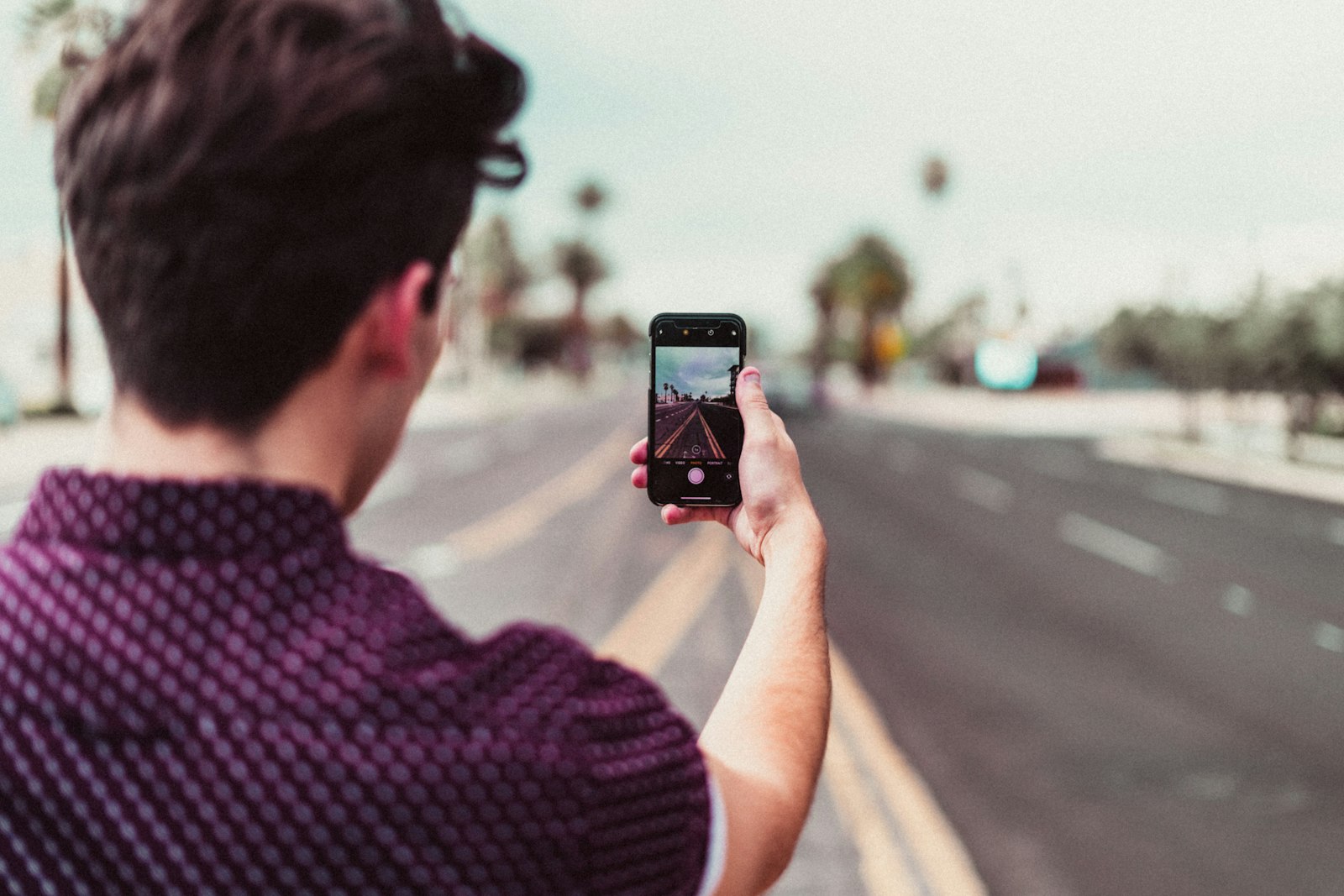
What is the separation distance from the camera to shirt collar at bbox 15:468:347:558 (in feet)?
3.16

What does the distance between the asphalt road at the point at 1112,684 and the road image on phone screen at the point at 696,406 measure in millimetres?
4036

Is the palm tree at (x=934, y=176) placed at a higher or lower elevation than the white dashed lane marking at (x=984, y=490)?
Result: higher

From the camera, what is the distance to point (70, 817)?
0.95 meters

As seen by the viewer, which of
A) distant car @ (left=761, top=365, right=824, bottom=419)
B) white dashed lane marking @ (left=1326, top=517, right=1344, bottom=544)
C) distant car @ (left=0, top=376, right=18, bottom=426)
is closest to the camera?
distant car @ (left=761, top=365, right=824, bottom=419)

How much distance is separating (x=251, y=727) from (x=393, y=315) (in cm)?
38

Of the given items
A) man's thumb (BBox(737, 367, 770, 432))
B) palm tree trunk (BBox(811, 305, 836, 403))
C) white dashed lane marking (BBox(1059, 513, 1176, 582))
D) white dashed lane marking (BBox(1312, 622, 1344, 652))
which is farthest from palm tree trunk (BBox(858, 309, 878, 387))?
man's thumb (BBox(737, 367, 770, 432))

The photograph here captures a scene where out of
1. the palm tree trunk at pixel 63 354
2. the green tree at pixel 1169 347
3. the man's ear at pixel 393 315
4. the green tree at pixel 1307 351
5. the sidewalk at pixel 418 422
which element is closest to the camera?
the man's ear at pixel 393 315

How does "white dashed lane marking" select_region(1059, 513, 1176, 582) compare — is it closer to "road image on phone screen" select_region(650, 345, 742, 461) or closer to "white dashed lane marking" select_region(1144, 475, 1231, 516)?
"white dashed lane marking" select_region(1144, 475, 1231, 516)

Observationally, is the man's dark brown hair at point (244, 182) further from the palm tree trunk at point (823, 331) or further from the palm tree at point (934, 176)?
the palm tree trunk at point (823, 331)

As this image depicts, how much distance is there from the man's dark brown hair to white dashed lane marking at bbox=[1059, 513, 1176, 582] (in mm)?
13547

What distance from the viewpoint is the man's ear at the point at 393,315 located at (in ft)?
3.39

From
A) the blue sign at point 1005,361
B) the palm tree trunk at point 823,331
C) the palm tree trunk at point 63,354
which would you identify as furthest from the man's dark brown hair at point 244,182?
the palm tree trunk at point 823,331

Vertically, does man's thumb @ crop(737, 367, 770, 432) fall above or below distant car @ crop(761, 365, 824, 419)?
above

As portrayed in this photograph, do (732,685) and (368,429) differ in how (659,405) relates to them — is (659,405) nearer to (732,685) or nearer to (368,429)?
(732,685)
